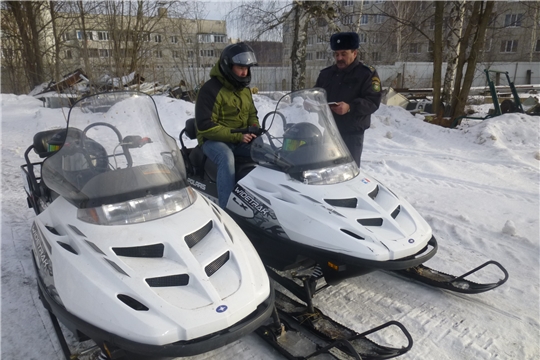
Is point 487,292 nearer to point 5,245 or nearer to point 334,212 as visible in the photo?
point 334,212

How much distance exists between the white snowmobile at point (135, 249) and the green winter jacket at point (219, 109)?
0.88 meters

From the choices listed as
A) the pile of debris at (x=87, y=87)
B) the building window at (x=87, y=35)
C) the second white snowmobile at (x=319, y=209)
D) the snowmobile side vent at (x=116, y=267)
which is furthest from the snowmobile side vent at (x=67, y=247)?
the building window at (x=87, y=35)

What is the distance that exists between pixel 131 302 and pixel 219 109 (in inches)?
88.3

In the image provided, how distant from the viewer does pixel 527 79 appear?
29.4 m

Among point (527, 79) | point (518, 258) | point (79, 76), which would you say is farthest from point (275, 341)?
point (527, 79)

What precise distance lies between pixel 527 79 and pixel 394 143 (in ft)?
90.1

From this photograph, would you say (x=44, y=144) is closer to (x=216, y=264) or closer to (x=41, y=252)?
(x=41, y=252)

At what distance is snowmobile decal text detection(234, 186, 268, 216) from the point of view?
310 centimetres

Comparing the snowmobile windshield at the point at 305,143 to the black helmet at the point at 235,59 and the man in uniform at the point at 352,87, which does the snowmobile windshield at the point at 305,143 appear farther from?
the man in uniform at the point at 352,87

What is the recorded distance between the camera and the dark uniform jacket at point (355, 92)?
160 inches

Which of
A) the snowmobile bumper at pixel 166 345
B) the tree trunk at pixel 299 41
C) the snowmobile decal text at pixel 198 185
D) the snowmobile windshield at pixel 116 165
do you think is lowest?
the snowmobile bumper at pixel 166 345

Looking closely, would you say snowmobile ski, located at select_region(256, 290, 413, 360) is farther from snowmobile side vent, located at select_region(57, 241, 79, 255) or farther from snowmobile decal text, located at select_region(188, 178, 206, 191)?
snowmobile decal text, located at select_region(188, 178, 206, 191)

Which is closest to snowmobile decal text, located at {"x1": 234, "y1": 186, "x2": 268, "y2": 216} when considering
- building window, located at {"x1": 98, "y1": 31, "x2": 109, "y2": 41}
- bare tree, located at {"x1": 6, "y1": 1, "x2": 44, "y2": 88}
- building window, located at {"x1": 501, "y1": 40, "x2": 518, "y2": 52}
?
building window, located at {"x1": 98, "y1": 31, "x2": 109, "y2": 41}

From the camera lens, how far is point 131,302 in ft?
6.15
